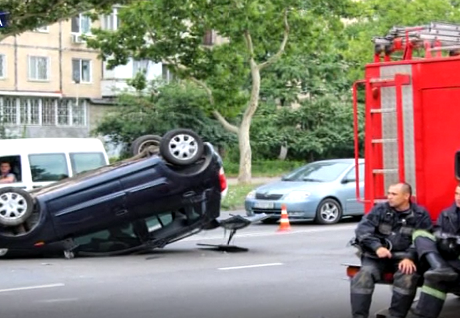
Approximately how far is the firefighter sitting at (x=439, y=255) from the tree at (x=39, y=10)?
1063cm

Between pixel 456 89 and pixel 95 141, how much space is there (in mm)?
10231

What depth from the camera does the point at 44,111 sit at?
52062 millimetres

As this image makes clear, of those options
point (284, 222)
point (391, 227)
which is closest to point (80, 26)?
point (284, 222)

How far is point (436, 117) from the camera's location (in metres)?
8.79

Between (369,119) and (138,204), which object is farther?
(138,204)

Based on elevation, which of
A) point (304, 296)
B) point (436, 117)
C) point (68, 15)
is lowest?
point (304, 296)

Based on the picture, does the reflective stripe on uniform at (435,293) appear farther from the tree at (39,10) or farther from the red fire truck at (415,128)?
the tree at (39,10)

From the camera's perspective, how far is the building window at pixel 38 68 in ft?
166

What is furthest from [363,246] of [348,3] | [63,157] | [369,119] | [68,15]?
[348,3]

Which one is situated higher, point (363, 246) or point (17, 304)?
point (363, 246)

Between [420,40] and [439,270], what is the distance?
232 centimetres

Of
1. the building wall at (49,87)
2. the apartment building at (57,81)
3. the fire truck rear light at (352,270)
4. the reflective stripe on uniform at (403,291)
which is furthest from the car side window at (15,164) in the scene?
the building wall at (49,87)

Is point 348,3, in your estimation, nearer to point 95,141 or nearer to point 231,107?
point 231,107

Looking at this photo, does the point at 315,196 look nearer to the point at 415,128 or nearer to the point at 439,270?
the point at 415,128
